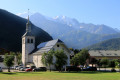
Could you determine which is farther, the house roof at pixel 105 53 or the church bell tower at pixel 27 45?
the house roof at pixel 105 53

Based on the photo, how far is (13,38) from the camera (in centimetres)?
18762

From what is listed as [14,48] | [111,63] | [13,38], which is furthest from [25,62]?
[13,38]

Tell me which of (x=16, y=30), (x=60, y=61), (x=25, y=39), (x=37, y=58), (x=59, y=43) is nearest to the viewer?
(x=60, y=61)

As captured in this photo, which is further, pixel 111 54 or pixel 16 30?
pixel 16 30

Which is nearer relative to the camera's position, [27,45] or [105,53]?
[27,45]

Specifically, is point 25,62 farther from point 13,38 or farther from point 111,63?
point 13,38

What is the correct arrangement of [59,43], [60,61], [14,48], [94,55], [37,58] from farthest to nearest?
[14,48] < [94,55] < [37,58] < [59,43] < [60,61]

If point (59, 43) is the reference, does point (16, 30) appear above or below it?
above

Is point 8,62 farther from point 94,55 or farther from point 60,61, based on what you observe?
point 94,55

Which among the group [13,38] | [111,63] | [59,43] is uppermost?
[13,38]

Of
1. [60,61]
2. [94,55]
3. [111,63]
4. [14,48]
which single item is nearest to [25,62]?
[60,61]

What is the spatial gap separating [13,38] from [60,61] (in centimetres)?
14352

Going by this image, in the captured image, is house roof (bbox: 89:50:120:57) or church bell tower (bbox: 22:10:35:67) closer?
church bell tower (bbox: 22:10:35:67)

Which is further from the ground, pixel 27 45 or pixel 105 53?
pixel 27 45
